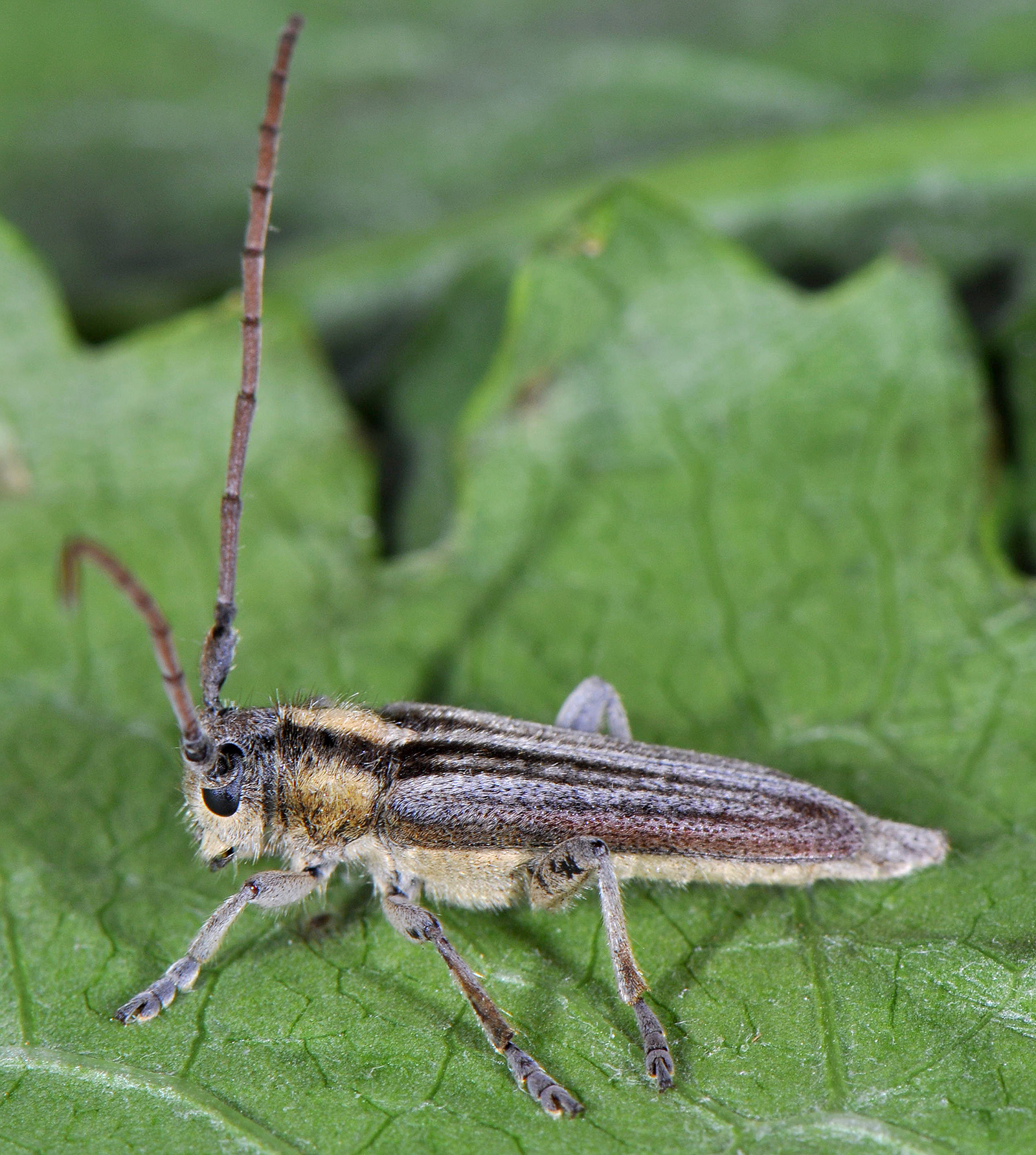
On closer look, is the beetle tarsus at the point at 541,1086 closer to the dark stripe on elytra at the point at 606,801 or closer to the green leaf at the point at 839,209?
the dark stripe on elytra at the point at 606,801

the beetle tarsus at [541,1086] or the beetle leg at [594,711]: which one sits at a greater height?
the beetle leg at [594,711]

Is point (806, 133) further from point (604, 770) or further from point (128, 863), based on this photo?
point (128, 863)

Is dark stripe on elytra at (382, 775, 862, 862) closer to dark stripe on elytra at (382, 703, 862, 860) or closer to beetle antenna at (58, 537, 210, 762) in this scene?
dark stripe on elytra at (382, 703, 862, 860)

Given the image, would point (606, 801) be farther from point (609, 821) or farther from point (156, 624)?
point (156, 624)

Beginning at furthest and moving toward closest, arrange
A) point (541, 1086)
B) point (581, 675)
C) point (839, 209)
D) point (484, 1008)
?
point (839, 209) < point (581, 675) < point (484, 1008) < point (541, 1086)

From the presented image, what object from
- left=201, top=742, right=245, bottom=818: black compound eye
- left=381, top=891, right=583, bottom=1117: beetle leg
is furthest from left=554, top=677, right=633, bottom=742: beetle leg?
left=201, top=742, right=245, bottom=818: black compound eye

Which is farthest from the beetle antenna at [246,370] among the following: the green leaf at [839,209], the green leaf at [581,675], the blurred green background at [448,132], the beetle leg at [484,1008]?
the green leaf at [839,209]

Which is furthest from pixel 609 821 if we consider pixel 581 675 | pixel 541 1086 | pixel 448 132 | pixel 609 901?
pixel 448 132
